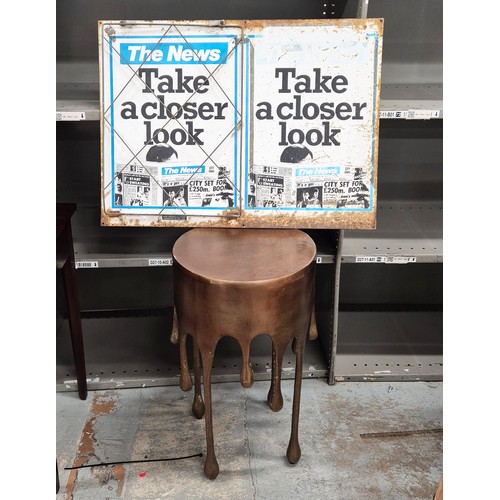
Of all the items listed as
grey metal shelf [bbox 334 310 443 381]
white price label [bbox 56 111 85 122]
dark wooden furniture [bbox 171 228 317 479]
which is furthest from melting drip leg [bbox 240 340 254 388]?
white price label [bbox 56 111 85 122]

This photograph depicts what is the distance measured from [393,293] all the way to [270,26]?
170 cm

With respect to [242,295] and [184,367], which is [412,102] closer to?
Result: [242,295]

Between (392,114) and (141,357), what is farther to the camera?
(141,357)

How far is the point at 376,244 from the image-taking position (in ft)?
9.75

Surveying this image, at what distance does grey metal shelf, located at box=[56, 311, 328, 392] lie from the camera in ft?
10.00

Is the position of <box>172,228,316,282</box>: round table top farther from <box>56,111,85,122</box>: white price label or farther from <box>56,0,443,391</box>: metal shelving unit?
<box>56,111,85,122</box>: white price label

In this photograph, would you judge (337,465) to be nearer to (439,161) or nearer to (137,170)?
(137,170)

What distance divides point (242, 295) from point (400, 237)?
1185 mm

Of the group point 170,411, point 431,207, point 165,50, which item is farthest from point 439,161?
point 170,411

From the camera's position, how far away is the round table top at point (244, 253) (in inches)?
86.0

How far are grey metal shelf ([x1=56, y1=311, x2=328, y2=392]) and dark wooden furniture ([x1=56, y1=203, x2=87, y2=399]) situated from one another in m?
0.13

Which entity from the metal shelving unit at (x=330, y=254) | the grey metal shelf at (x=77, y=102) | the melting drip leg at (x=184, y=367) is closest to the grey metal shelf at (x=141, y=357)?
the metal shelving unit at (x=330, y=254)

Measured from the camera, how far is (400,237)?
3.06 metres

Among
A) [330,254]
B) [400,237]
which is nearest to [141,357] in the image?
[330,254]
